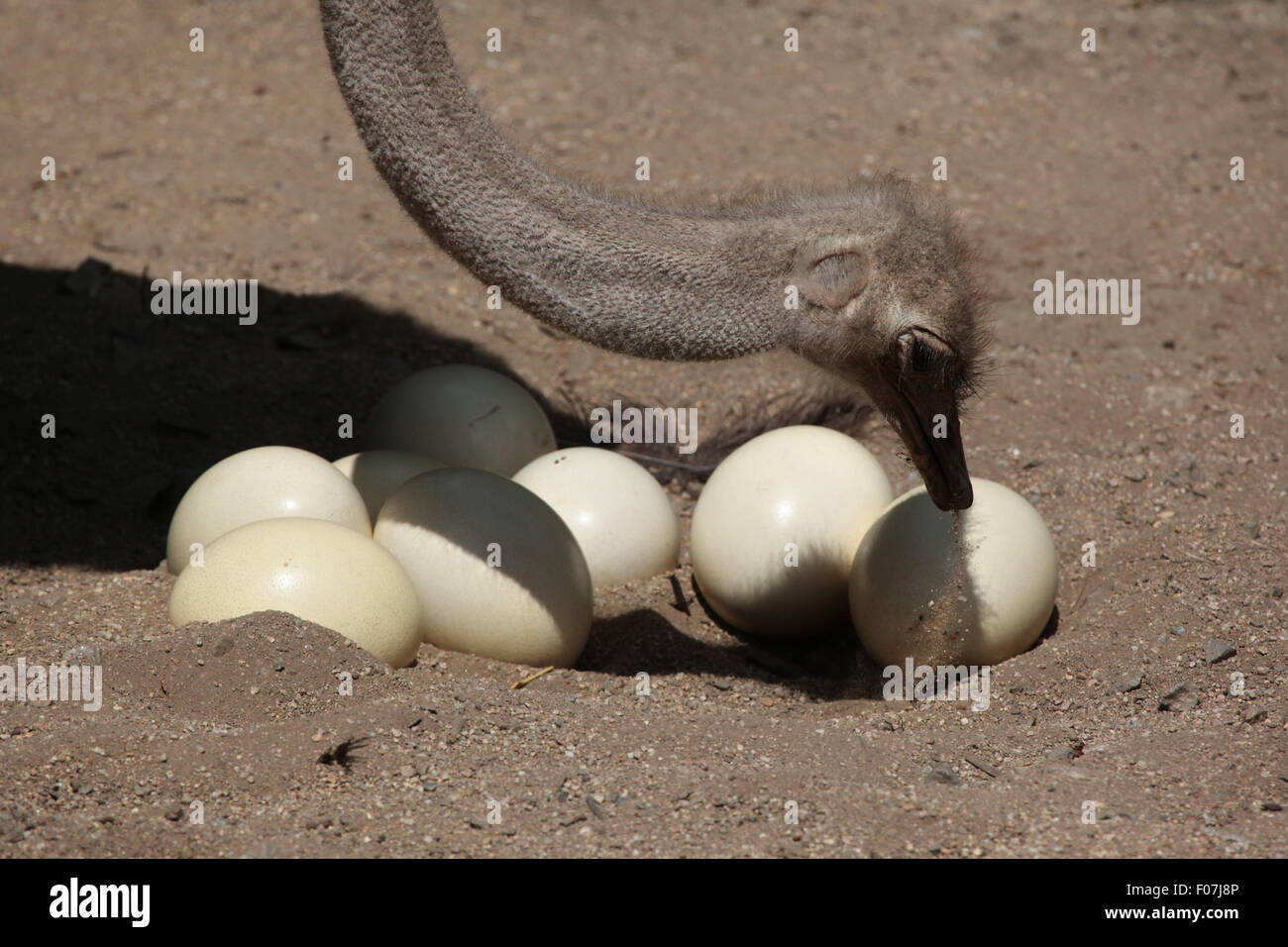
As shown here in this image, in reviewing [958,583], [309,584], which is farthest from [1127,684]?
[309,584]

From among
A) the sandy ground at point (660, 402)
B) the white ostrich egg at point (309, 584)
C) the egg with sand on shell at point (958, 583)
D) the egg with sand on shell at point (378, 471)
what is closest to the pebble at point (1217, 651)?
the sandy ground at point (660, 402)

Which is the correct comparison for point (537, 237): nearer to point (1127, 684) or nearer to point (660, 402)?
point (1127, 684)

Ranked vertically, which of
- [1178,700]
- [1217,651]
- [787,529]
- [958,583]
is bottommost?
[1178,700]

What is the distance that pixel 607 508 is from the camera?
146 inches

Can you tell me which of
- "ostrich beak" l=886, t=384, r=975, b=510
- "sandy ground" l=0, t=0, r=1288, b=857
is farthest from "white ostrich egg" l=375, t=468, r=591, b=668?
"ostrich beak" l=886, t=384, r=975, b=510

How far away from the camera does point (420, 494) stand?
326 centimetres

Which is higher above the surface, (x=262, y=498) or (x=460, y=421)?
(x=460, y=421)

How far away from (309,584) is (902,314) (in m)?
1.31

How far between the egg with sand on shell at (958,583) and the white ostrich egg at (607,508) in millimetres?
630

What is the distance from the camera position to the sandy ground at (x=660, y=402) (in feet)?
8.13

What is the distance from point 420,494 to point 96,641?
2.45 ft

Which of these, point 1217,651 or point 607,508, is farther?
point 607,508

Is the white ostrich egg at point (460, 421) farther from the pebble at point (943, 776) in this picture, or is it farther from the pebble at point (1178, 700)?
the pebble at point (1178, 700)

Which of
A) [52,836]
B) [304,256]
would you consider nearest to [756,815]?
[52,836]
